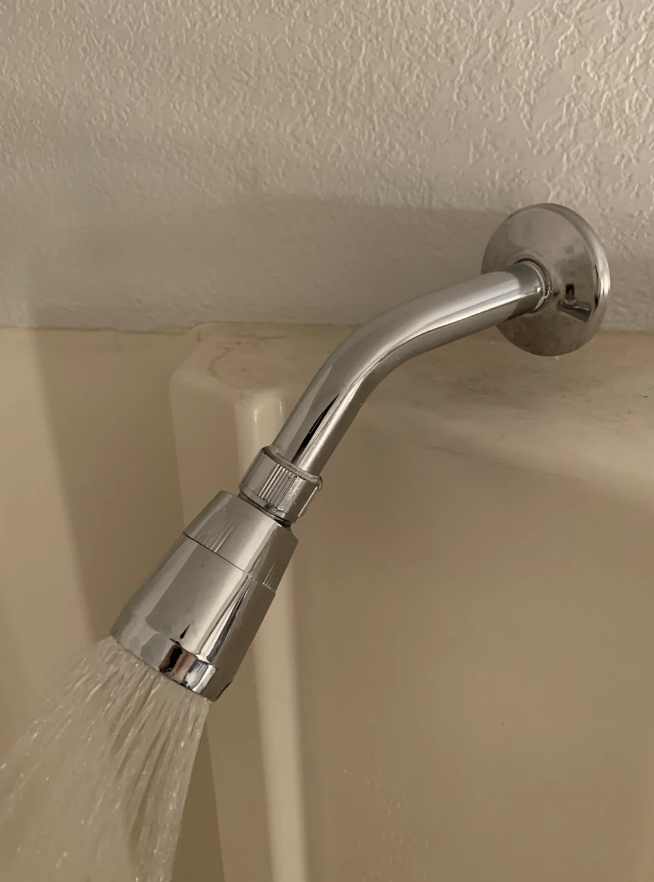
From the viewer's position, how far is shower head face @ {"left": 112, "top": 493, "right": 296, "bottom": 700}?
0.73 feet

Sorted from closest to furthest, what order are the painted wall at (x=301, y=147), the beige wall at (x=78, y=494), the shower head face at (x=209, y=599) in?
1. the shower head face at (x=209, y=599)
2. the painted wall at (x=301, y=147)
3. the beige wall at (x=78, y=494)

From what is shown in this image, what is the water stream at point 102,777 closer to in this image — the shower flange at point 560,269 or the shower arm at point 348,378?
the shower arm at point 348,378

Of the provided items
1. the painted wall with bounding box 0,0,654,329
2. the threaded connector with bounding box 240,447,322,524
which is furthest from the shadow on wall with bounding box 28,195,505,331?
the threaded connector with bounding box 240,447,322,524

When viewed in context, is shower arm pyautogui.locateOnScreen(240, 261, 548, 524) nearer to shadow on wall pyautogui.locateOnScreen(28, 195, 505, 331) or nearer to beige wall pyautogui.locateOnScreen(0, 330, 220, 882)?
shadow on wall pyautogui.locateOnScreen(28, 195, 505, 331)

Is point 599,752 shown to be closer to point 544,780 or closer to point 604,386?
point 544,780

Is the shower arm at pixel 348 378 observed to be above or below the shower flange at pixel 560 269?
below

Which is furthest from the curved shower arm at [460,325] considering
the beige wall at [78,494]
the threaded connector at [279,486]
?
the beige wall at [78,494]

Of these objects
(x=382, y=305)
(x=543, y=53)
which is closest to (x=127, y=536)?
(x=382, y=305)

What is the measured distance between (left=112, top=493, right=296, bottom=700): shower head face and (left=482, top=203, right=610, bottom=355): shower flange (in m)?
0.16

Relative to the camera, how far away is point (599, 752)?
287 millimetres

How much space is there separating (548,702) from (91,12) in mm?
390

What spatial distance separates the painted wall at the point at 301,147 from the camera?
32 centimetres

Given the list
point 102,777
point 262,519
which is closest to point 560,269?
point 262,519

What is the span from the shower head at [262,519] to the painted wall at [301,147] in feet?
0.28
